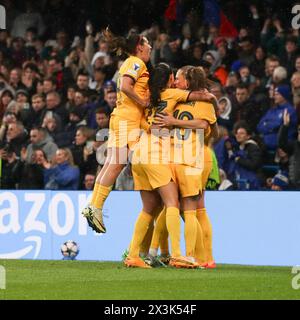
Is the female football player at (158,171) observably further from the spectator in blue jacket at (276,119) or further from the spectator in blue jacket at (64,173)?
the spectator in blue jacket at (64,173)

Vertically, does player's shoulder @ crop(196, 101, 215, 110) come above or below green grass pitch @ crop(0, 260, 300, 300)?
above

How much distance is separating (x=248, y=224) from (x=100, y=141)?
145 inches

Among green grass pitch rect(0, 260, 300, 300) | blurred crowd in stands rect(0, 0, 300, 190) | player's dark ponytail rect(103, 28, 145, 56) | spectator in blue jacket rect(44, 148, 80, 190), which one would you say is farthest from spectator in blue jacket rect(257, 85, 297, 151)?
player's dark ponytail rect(103, 28, 145, 56)

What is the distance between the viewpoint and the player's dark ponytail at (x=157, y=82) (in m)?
10.9

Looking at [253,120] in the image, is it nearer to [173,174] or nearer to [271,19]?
[271,19]

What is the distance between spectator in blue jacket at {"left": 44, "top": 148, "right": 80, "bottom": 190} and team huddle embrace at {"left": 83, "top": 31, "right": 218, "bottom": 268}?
4.19 metres

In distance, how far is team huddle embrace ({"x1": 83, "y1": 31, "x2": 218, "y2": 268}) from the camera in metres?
10.8

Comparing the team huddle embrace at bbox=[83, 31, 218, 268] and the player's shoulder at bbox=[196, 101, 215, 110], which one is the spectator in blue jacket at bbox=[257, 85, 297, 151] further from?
the player's shoulder at bbox=[196, 101, 215, 110]

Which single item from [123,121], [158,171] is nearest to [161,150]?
[158,171]

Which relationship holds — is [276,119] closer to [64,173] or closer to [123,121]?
[64,173]

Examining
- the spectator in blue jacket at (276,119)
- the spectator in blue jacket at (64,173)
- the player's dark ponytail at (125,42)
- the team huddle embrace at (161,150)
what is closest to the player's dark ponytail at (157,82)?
the team huddle embrace at (161,150)

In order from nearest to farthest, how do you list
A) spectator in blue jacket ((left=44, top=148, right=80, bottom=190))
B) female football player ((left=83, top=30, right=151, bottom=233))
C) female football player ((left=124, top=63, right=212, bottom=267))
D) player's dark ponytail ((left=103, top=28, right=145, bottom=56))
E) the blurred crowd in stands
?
female football player ((left=124, top=63, right=212, bottom=267)) < female football player ((left=83, top=30, right=151, bottom=233)) < player's dark ponytail ((left=103, top=28, right=145, bottom=56)) < the blurred crowd in stands < spectator in blue jacket ((left=44, top=148, right=80, bottom=190))

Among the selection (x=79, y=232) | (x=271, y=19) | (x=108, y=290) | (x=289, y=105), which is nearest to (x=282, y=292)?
(x=108, y=290)

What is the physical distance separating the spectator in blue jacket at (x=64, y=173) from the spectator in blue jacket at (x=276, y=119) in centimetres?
278
